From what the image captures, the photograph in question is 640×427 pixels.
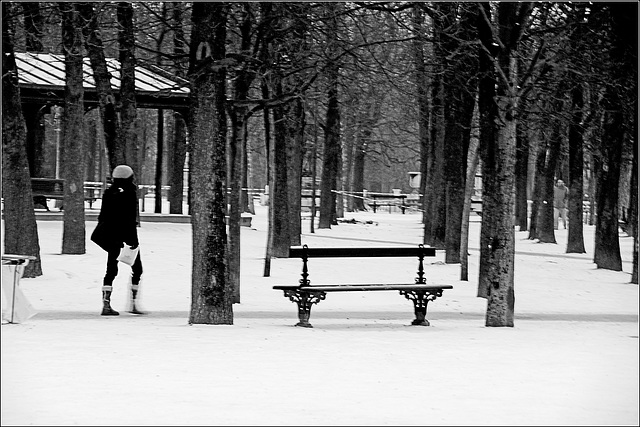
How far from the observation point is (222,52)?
12.6 meters

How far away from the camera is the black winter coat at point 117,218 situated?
1363cm

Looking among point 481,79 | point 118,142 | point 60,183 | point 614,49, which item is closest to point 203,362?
point 481,79

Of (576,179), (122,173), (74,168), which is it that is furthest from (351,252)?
(576,179)

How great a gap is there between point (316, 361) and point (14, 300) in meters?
3.77

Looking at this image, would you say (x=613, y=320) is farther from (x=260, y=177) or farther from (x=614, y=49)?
(x=260, y=177)

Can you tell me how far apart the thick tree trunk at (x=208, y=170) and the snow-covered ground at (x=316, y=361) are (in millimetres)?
410

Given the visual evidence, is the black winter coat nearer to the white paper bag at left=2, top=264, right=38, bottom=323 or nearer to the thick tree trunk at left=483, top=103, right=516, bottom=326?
the white paper bag at left=2, top=264, right=38, bottom=323

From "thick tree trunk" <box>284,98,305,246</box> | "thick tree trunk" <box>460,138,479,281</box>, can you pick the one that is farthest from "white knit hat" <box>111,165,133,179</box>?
"thick tree trunk" <box>284,98,305,246</box>

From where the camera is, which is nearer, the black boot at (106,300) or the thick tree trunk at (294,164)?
the black boot at (106,300)

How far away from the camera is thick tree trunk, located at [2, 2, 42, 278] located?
1691 centimetres

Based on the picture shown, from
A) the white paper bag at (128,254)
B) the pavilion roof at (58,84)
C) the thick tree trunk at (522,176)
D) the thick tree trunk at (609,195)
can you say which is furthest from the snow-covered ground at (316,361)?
the thick tree trunk at (522,176)

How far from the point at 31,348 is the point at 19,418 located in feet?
10.3

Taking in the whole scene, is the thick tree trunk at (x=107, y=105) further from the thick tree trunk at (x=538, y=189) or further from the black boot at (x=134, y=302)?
the thick tree trunk at (x=538, y=189)

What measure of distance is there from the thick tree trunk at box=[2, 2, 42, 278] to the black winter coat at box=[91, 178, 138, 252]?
3670 mm
